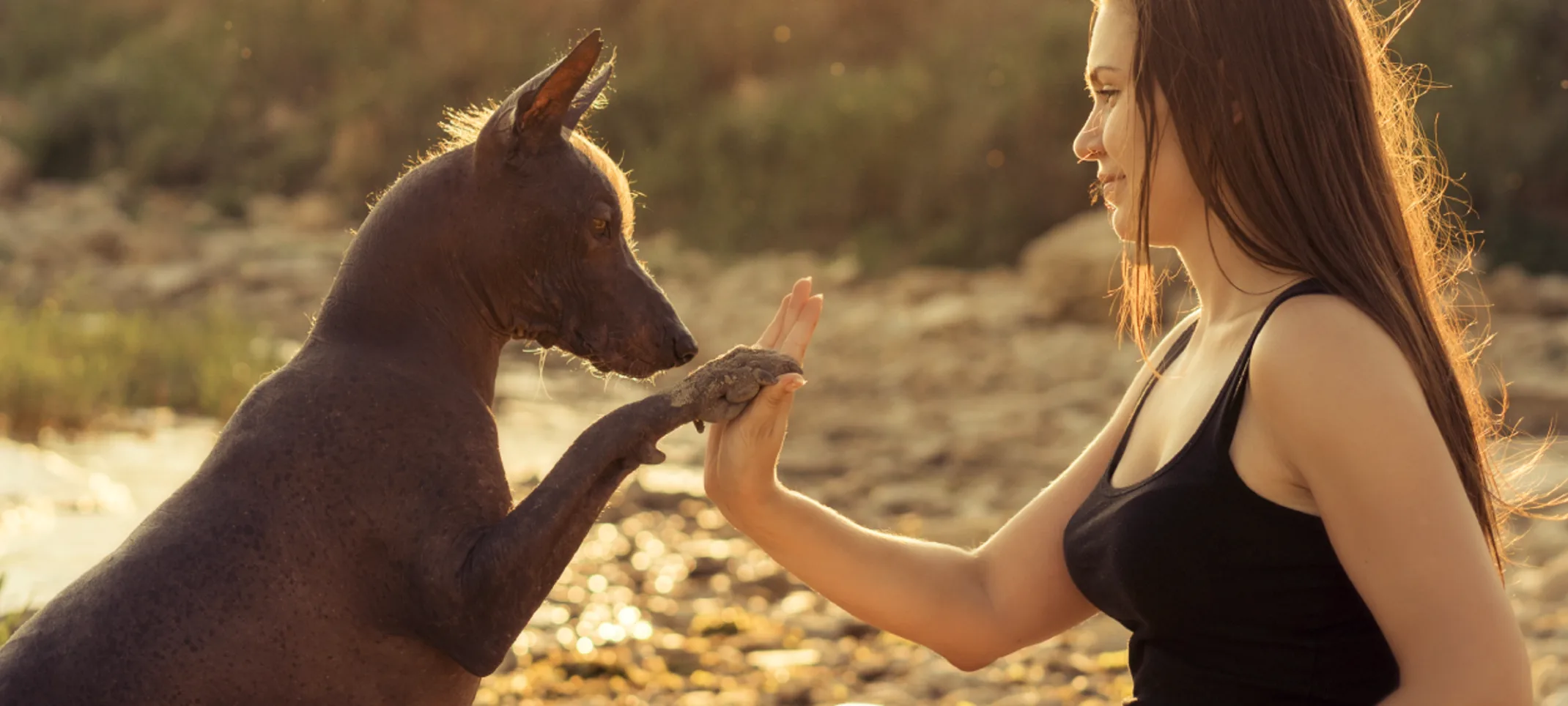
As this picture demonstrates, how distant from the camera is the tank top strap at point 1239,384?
2434 millimetres

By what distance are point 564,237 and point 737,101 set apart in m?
18.0

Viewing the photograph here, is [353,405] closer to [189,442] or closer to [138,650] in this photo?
[138,650]

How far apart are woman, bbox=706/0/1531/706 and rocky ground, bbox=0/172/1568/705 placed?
3027 millimetres

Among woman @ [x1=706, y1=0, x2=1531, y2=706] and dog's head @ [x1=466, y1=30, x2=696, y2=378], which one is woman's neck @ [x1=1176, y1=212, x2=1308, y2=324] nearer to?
woman @ [x1=706, y1=0, x2=1531, y2=706]

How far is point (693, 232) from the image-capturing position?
58.9 ft

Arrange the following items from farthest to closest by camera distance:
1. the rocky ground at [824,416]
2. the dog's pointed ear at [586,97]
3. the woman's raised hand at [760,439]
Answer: the rocky ground at [824,416] → the woman's raised hand at [760,439] → the dog's pointed ear at [586,97]

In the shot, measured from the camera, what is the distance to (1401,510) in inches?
89.2

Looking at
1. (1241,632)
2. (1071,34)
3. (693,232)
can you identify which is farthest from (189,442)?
(1071,34)

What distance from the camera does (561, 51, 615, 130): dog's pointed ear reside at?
8.80 feet

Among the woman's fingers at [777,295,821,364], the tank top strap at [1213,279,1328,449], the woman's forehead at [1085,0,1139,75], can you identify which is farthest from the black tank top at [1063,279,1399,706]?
the woman's fingers at [777,295,821,364]

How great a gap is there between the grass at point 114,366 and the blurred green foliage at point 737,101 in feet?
11.9

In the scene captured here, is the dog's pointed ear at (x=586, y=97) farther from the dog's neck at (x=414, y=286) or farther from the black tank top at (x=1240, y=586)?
the black tank top at (x=1240, y=586)

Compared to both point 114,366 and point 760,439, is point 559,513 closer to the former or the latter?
point 760,439

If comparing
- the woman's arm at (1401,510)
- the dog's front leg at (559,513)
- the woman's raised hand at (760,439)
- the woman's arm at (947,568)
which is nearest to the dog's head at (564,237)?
the dog's front leg at (559,513)
